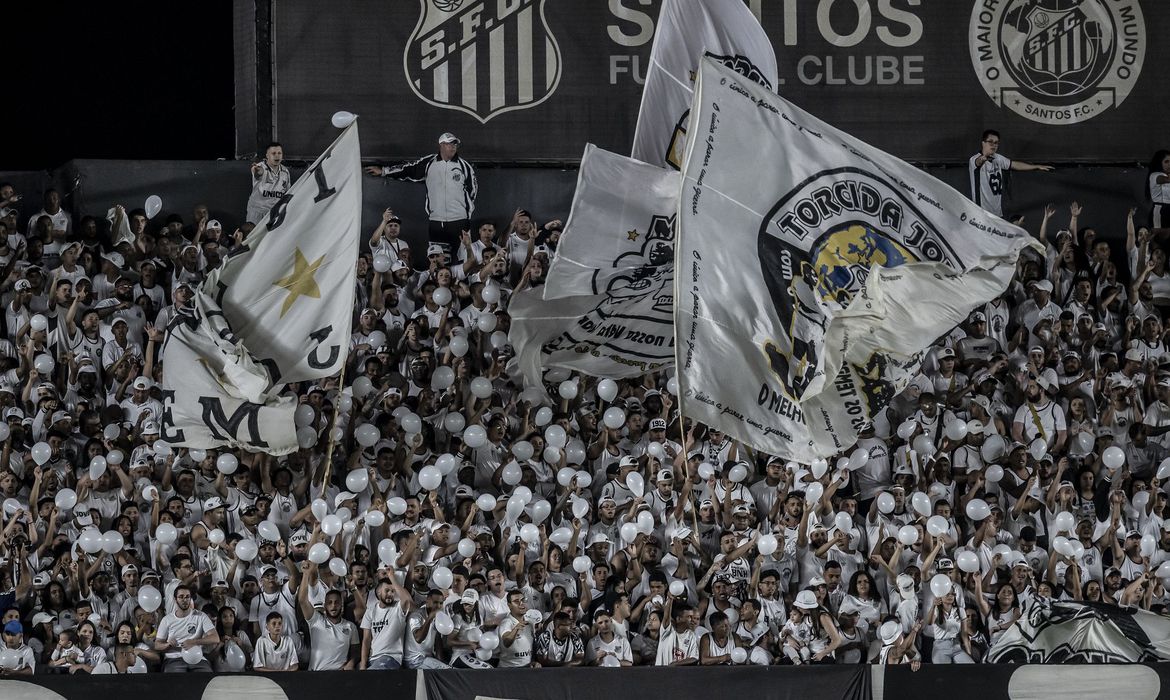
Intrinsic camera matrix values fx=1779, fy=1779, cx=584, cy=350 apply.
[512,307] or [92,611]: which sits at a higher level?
[512,307]

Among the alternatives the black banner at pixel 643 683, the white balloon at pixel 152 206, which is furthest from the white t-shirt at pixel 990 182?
the white balloon at pixel 152 206

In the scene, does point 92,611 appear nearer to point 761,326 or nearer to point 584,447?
point 584,447

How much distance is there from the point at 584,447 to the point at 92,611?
13.6 ft

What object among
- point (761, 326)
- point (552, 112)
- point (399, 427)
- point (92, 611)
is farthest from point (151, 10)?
point (761, 326)

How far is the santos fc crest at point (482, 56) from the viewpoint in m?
17.3

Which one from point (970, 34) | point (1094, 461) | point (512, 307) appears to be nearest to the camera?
point (512, 307)

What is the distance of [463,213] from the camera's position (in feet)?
54.4

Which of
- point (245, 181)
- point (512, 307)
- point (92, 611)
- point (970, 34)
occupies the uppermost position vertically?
point (970, 34)

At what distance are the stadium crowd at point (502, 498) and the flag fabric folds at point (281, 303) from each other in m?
0.68

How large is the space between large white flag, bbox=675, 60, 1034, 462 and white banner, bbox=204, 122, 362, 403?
3089 mm

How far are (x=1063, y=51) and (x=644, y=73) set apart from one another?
4.33 meters

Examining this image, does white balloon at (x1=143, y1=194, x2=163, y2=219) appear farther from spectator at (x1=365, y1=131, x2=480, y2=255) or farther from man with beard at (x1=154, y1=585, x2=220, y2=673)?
man with beard at (x1=154, y1=585, x2=220, y2=673)

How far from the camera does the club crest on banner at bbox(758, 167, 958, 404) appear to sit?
10750 millimetres

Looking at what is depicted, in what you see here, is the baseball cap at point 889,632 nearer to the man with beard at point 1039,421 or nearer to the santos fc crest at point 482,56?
the man with beard at point 1039,421
